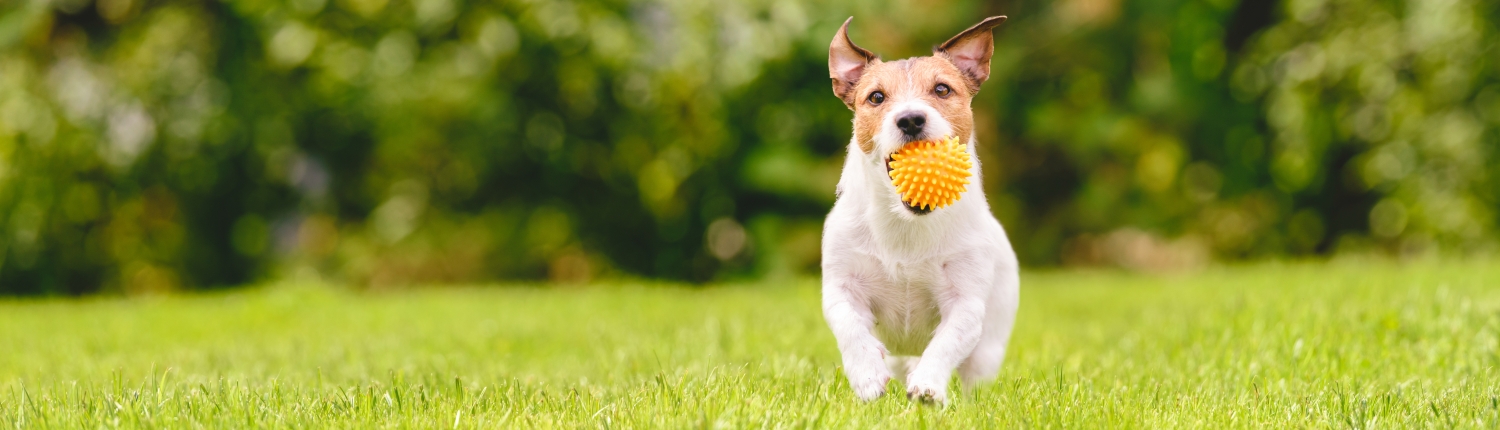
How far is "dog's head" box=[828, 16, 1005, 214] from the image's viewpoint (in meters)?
3.07

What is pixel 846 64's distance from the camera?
344cm

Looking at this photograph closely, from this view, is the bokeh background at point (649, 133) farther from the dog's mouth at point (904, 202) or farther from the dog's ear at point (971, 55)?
the dog's mouth at point (904, 202)

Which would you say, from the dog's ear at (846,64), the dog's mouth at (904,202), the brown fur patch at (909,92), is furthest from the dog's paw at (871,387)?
the dog's ear at (846,64)

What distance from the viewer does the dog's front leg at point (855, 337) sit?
3086 millimetres

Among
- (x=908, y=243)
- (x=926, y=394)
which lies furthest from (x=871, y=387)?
(x=908, y=243)

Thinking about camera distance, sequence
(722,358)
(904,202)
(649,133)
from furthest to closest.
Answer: (649,133) → (722,358) → (904,202)

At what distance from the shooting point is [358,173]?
11.9 meters

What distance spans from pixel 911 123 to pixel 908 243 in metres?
0.43

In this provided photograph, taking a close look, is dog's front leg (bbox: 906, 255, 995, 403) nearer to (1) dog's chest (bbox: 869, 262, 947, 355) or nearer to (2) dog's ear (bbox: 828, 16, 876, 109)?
(1) dog's chest (bbox: 869, 262, 947, 355)

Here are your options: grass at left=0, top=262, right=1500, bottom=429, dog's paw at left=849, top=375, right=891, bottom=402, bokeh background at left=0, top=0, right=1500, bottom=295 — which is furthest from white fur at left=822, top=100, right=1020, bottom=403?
bokeh background at left=0, top=0, right=1500, bottom=295

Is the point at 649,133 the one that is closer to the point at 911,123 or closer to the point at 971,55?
the point at 971,55

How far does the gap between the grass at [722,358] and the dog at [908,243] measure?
0.16 meters

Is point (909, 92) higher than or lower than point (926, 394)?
higher

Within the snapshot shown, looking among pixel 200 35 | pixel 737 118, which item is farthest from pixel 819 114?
pixel 200 35
